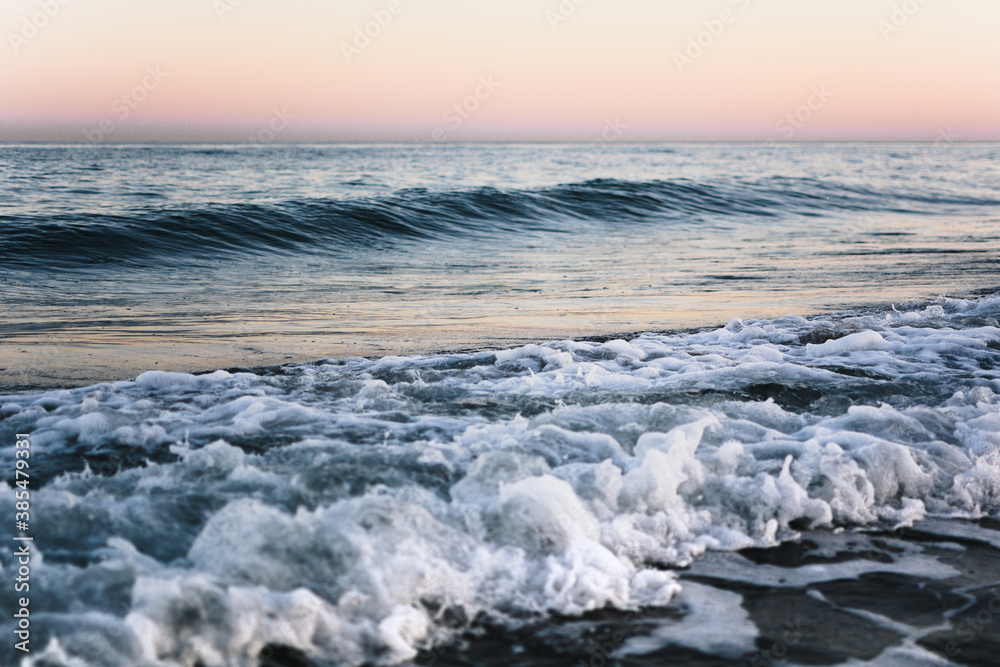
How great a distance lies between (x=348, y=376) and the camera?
470 centimetres

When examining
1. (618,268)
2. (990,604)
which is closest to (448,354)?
(990,604)

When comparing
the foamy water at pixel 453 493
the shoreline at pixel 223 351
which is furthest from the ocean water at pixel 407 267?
the foamy water at pixel 453 493

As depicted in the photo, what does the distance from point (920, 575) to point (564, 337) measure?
11.9 ft

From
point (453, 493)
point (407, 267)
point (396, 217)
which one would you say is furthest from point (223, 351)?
point (396, 217)

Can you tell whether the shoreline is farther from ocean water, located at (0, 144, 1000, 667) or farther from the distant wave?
the distant wave

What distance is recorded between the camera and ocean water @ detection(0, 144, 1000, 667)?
223 centimetres

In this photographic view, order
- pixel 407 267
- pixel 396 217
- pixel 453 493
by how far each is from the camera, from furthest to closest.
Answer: pixel 396 217 → pixel 407 267 → pixel 453 493

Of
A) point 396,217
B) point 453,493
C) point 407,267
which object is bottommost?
point 453,493

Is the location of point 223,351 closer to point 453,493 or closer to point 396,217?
point 453,493

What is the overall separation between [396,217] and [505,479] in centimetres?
1195

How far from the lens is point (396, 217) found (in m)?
14.5

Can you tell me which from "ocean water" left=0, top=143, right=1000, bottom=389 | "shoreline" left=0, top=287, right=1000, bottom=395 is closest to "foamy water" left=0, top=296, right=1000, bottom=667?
"shoreline" left=0, top=287, right=1000, bottom=395

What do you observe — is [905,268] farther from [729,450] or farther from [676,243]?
[729,450]

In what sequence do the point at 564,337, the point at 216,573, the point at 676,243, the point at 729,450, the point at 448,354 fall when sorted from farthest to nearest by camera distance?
1. the point at 676,243
2. the point at 564,337
3. the point at 448,354
4. the point at 729,450
5. the point at 216,573
